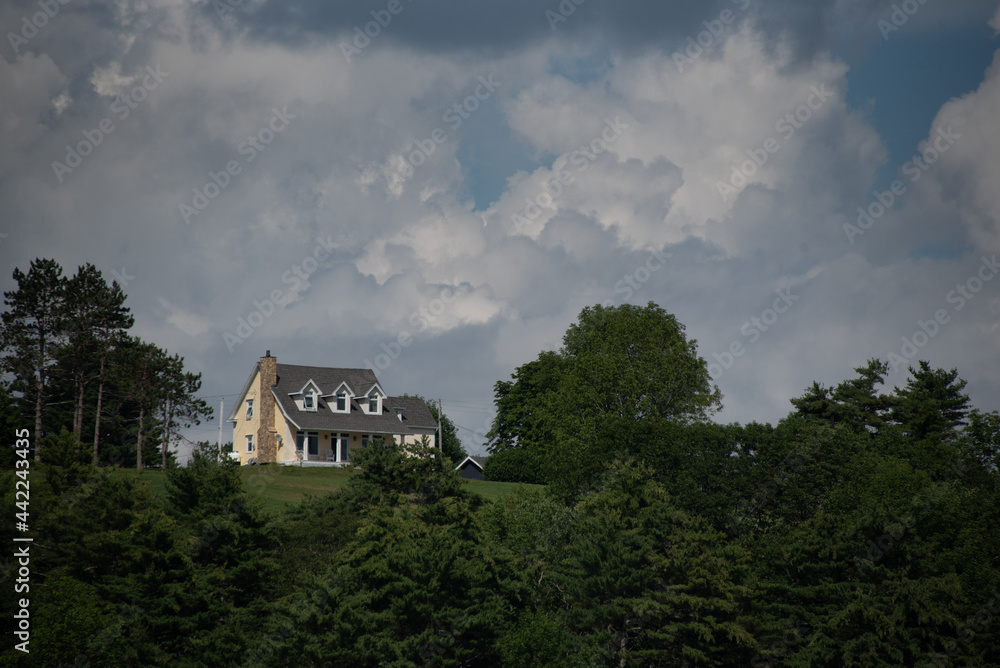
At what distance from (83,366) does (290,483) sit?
50.8 feet

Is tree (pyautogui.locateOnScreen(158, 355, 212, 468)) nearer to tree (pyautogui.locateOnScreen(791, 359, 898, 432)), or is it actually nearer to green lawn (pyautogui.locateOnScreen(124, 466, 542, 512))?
green lawn (pyautogui.locateOnScreen(124, 466, 542, 512))

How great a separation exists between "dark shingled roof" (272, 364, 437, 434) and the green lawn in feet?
20.5

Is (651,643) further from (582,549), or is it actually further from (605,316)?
(605,316)

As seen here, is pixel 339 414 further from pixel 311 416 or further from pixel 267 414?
pixel 267 414

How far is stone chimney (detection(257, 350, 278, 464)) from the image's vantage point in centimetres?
7981

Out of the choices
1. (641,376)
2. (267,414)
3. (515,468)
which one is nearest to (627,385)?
(641,376)

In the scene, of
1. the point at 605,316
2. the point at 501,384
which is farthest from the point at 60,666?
the point at 501,384

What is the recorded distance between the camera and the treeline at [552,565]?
38625 millimetres

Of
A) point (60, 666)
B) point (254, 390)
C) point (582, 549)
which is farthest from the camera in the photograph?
point (254, 390)

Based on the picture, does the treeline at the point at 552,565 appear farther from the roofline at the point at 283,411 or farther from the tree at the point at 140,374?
the roofline at the point at 283,411

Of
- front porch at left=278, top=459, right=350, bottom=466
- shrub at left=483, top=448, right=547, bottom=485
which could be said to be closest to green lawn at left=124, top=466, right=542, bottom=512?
shrub at left=483, top=448, right=547, bottom=485

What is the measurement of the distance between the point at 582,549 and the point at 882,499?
14415mm

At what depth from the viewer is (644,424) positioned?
182 feet

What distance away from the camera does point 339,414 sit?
271 ft
